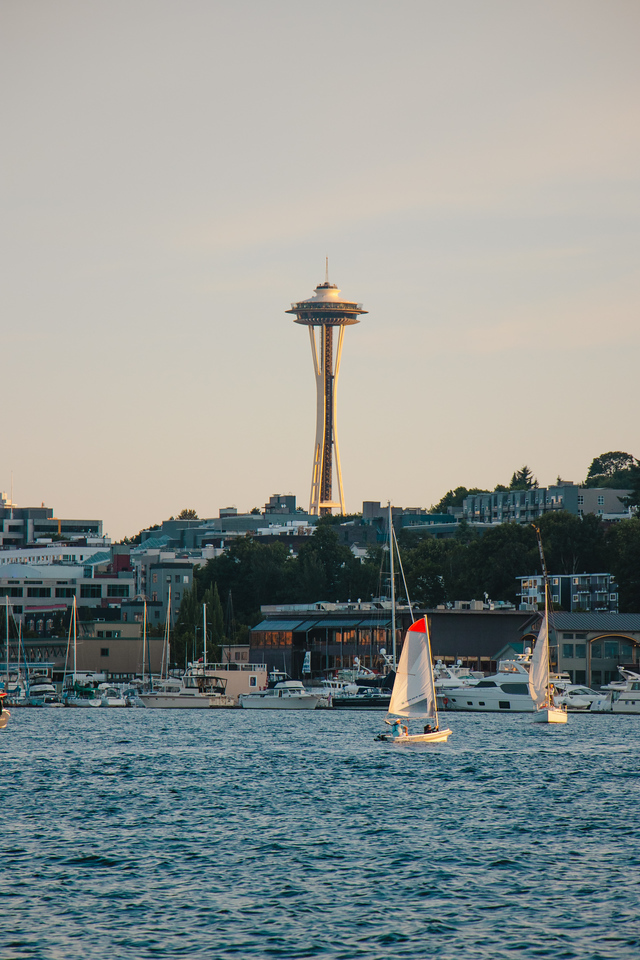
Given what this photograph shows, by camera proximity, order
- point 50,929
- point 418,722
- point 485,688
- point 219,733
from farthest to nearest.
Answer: point 485,688 < point 219,733 < point 418,722 < point 50,929

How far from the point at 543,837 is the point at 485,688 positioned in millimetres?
81570

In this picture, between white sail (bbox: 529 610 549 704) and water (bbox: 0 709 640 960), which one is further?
white sail (bbox: 529 610 549 704)

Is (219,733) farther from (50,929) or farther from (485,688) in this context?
(50,929)

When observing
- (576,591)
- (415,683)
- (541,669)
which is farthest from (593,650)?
(415,683)

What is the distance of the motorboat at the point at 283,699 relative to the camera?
135 meters

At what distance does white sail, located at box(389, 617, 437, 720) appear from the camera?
3002 inches

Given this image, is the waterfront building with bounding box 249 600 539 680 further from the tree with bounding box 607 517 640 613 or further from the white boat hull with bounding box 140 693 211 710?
the white boat hull with bounding box 140 693 211 710

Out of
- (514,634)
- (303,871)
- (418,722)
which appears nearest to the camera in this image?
(303,871)

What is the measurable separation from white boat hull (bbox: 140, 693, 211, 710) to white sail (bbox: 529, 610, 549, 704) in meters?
43.1

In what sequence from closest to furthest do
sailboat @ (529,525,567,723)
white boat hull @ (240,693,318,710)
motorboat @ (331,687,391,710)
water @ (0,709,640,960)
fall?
1. water @ (0,709,640,960)
2. sailboat @ (529,525,567,723)
3. motorboat @ (331,687,391,710)
4. white boat hull @ (240,693,318,710)

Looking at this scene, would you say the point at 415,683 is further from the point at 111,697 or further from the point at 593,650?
the point at 111,697

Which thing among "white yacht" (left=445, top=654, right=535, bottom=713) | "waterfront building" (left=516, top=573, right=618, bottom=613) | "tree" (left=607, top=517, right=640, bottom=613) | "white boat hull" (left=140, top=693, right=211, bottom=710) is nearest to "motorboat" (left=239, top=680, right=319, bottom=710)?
"white boat hull" (left=140, top=693, right=211, bottom=710)

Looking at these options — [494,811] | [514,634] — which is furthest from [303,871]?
[514,634]

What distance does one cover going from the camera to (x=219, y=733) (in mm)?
100375
